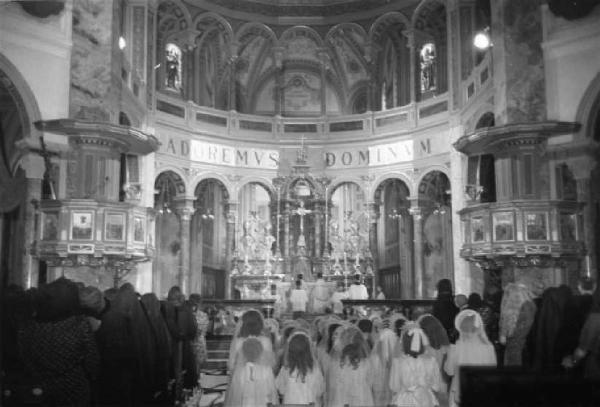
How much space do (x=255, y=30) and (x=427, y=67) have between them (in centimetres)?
701

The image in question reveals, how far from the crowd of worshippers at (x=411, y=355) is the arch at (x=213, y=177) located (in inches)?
658

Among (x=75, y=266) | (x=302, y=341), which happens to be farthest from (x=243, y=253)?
(x=302, y=341)

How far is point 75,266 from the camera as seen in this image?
15.7 metres

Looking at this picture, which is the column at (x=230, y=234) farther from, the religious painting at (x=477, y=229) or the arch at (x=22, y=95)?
the religious painting at (x=477, y=229)

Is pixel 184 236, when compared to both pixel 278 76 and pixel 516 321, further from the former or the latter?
pixel 516 321

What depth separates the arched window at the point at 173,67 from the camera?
25.8 meters

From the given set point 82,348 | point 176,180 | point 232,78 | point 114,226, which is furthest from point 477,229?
point 232,78

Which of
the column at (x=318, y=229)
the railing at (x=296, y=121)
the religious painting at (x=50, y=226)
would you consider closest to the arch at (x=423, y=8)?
the railing at (x=296, y=121)

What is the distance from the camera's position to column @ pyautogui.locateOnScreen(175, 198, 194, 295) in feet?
81.7

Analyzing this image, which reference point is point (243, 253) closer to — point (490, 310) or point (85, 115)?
point (85, 115)

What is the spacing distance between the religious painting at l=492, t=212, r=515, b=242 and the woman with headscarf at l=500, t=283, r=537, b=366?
659 cm

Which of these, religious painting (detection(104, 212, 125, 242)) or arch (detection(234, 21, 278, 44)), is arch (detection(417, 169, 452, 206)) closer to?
arch (detection(234, 21, 278, 44))

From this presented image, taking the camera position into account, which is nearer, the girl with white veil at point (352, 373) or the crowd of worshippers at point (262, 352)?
the crowd of worshippers at point (262, 352)

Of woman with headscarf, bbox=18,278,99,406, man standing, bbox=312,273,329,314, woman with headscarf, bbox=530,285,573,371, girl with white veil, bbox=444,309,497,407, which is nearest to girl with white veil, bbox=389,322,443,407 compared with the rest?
girl with white veil, bbox=444,309,497,407
